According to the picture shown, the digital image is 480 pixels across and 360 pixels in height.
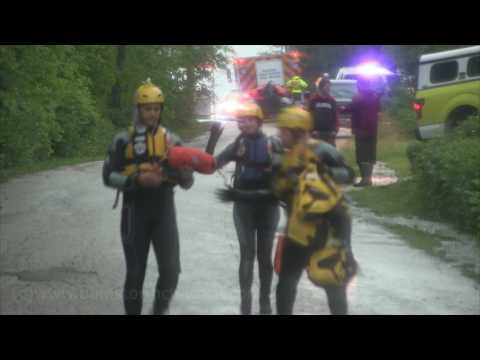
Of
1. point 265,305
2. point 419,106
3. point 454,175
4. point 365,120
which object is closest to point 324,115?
point 454,175

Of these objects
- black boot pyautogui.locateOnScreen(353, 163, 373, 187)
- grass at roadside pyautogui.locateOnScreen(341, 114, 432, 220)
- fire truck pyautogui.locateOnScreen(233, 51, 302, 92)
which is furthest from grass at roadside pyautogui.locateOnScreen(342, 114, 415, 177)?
fire truck pyautogui.locateOnScreen(233, 51, 302, 92)

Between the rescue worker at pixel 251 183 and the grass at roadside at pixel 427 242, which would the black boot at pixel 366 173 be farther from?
the rescue worker at pixel 251 183

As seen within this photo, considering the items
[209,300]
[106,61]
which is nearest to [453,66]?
[209,300]

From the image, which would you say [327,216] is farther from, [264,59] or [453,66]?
[453,66]

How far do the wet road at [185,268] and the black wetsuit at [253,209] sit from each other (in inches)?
26.5

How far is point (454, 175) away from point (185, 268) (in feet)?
13.1

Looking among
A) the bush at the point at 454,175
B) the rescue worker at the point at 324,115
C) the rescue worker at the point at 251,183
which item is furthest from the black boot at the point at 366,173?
the rescue worker at the point at 251,183

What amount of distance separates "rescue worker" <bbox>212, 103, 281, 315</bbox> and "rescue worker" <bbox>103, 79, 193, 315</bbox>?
1.62 feet

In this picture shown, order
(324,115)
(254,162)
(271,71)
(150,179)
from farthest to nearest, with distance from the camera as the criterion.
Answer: (271,71) < (324,115) < (254,162) < (150,179)

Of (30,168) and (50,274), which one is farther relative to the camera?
(30,168)

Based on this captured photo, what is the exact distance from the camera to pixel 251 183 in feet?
21.1

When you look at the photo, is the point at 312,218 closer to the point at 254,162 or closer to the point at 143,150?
the point at 254,162

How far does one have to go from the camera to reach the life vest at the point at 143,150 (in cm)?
596

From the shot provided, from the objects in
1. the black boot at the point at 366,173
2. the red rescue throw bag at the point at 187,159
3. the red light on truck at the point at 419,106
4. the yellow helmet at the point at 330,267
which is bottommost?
the black boot at the point at 366,173
